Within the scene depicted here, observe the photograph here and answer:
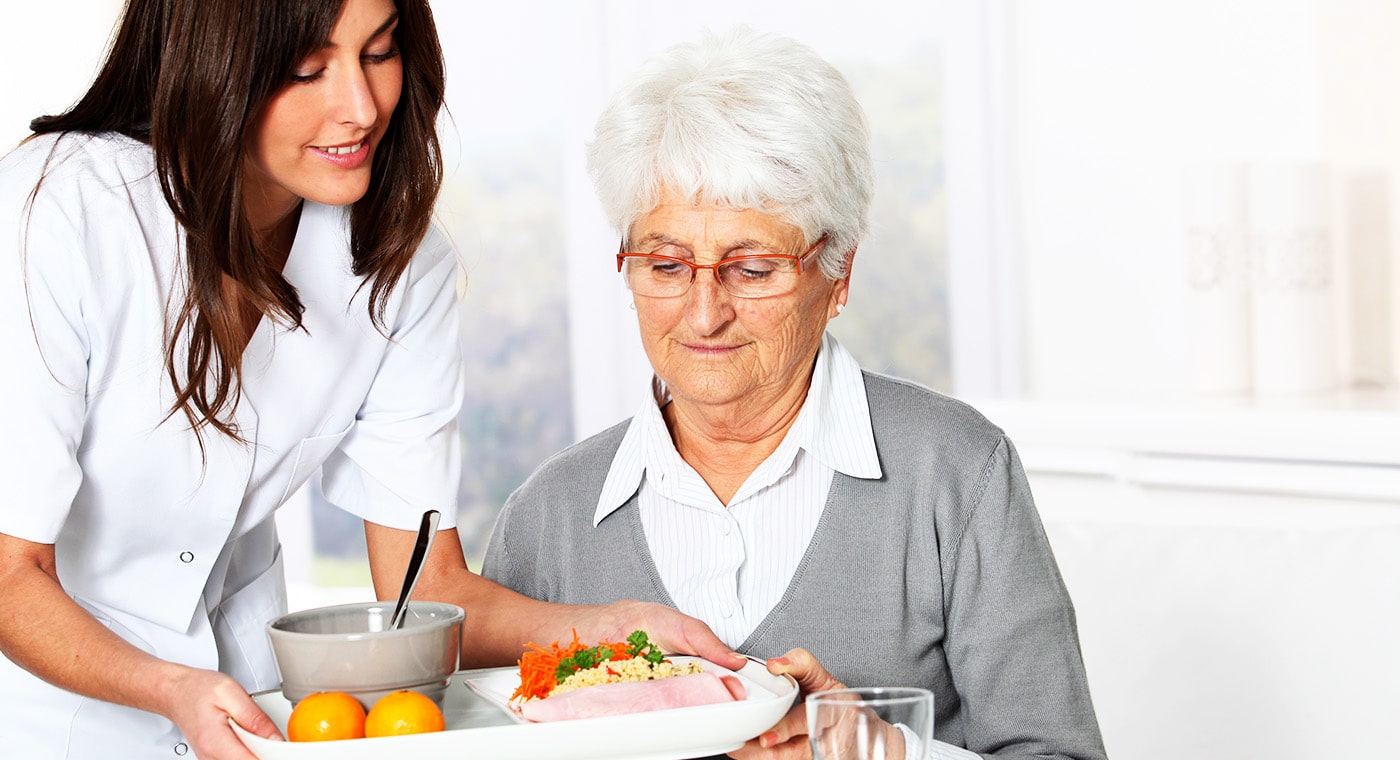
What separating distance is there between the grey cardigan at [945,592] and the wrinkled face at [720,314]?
0.60 ft

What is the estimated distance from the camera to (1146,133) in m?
3.10

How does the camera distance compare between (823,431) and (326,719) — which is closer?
(326,719)

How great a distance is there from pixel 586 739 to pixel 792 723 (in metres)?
0.25

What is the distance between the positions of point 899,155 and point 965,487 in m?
2.33

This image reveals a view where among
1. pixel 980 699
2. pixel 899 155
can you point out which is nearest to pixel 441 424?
pixel 980 699

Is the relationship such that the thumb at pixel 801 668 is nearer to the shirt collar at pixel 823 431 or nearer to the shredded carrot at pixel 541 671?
the shredded carrot at pixel 541 671

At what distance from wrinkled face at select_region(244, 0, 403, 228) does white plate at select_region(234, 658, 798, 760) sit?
62cm

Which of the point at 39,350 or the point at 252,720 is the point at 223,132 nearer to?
the point at 39,350

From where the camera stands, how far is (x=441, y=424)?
→ 1.82 m

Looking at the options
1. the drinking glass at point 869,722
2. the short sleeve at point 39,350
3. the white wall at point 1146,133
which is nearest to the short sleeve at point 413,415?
the short sleeve at point 39,350

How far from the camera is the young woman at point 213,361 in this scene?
4.49ft

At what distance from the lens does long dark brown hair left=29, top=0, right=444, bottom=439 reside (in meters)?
1.39

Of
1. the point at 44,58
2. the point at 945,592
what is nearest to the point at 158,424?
the point at 945,592

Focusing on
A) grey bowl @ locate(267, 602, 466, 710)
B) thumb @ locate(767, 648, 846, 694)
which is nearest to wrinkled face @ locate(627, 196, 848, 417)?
thumb @ locate(767, 648, 846, 694)
